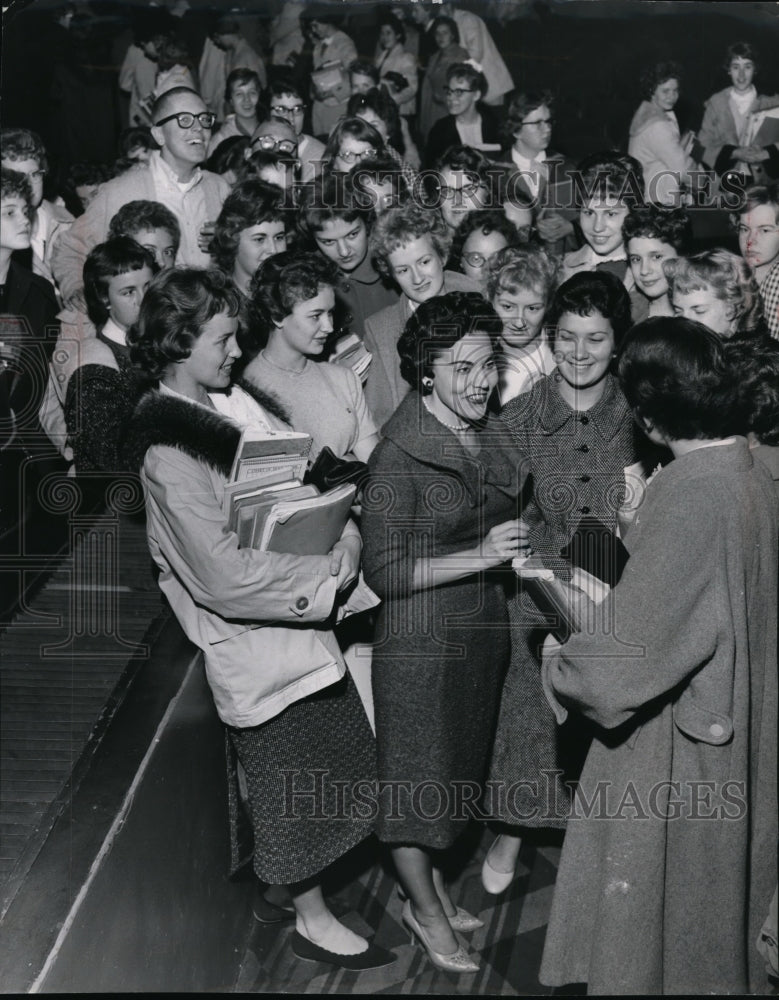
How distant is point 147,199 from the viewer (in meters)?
3.56

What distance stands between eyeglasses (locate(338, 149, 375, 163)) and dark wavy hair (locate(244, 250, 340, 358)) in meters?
1.04

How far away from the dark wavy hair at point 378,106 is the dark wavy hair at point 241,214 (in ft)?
3.34

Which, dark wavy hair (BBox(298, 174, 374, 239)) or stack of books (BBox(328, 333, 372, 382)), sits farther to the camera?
dark wavy hair (BBox(298, 174, 374, 239))

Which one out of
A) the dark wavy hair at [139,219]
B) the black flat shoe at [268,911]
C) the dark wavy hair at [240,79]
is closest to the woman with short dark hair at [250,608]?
the black flat shoe at [268,911]

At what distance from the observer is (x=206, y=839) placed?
3246mm

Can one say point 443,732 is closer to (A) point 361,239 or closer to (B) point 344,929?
(B) point 344,929

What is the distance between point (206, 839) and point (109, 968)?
484mm

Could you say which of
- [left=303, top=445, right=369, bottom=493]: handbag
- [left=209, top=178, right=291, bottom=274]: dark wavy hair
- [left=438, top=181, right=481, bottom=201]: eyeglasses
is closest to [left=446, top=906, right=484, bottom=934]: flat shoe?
[left=303, top=445, right=369, bottom=493]: handbag

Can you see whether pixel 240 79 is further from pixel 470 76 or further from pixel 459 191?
pixel 459 191

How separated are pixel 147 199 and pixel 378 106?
1229 mm

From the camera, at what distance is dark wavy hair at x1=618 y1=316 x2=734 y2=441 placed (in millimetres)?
2463

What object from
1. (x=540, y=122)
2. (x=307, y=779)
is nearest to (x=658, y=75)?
(x=540, y=122)

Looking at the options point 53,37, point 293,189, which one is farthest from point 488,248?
point 53,37

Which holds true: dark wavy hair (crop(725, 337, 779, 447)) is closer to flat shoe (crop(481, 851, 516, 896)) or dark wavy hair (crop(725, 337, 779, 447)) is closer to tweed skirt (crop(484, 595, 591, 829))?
tweed skirt (crop(484, 595, 591, 829))
